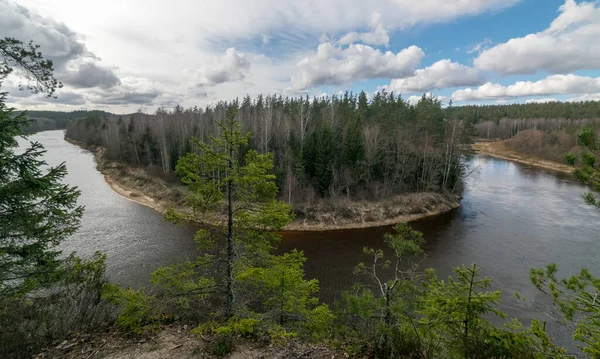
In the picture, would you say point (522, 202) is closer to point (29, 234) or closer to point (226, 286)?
point (226, 286)

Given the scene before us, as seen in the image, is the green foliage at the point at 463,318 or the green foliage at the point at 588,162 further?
the green foliage at the point at 463,318

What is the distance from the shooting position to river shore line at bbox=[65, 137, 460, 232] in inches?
1047

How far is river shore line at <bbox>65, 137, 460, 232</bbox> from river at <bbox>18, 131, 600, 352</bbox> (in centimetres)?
119

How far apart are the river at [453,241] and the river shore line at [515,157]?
20753mm

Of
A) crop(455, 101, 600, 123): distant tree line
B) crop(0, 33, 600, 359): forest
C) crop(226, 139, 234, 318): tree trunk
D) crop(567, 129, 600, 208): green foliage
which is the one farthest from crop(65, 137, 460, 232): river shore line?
crop(455, 101, 600, 123): distant tree line

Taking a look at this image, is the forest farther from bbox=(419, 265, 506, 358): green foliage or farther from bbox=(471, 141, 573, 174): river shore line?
bbox=(471, 141, 573, 174): river shore line

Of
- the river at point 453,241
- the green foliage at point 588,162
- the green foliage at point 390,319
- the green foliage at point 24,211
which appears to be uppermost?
the green foliage at point 588,162

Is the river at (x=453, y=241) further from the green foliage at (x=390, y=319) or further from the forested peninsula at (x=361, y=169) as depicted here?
the green foliage at (x=390, y=319)

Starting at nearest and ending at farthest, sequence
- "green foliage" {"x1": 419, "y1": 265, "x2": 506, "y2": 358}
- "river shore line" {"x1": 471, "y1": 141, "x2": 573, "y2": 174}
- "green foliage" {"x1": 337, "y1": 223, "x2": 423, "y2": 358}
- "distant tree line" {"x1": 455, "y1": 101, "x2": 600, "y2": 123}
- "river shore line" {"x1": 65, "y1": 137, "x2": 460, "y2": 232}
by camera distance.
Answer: "green foliage" {"x1": 419, "y1": 265, "x2": 506, "y2": 358}, "green foliage" {"x1": 337, "y1": 223, "x2": 423, "y2": 358}, "river shore line" {"x1": 65, "y1": 137, "x2": 460, "y2": 232}, "river shore line" {"x1": 471, "y1": 141, "x2": 573, "y2": 174}, "distant tree line" {"x1": 455, "y1": 101, "x2": 600, "y2": 123}

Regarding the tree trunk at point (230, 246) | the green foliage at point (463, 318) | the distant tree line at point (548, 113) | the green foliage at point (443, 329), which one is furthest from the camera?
the distant tree line at point (548, 113)

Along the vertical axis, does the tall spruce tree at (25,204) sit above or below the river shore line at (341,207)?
above

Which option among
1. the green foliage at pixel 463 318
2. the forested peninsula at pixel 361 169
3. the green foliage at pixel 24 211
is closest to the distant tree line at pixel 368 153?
the forested peninsula at pixel 361 169

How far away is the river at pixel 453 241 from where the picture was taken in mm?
17047

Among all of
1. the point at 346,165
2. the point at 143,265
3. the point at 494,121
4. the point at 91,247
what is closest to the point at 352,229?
the point at 346,165
